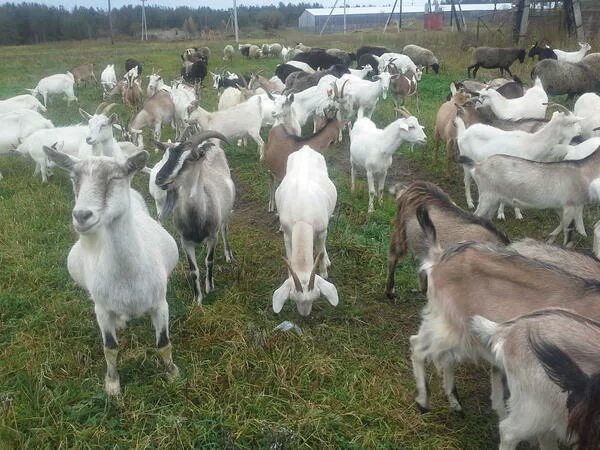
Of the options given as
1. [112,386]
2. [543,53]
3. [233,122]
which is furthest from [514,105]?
[543,53]

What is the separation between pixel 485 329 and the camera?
266cm

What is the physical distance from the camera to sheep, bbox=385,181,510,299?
4.06 meters

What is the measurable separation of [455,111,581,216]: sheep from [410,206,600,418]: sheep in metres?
3.46

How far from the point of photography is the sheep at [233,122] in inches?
359

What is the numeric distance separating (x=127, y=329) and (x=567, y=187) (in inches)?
173

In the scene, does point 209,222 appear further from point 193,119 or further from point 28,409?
point 193,119

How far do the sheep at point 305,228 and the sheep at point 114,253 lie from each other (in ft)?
3.30

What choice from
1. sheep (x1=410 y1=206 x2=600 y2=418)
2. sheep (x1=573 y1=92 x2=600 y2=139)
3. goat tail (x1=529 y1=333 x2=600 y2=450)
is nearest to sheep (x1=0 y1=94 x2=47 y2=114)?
sheep (x1=410 y1=206 x2=600 y2=418)

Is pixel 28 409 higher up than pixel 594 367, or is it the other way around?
pixel 594 367

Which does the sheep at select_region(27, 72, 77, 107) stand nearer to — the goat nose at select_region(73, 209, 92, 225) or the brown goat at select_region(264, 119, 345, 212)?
the brown goat at select_region(264, 119, 345, 212)

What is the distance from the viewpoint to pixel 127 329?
4.09m

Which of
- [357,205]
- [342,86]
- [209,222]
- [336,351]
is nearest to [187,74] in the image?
[342,86]

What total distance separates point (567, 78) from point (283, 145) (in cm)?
879

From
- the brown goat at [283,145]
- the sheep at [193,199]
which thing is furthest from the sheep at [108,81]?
the sheep at [193,199]
